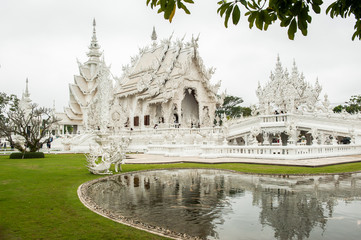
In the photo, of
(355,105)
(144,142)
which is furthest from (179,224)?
(355,105)

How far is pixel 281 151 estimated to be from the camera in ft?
47.9

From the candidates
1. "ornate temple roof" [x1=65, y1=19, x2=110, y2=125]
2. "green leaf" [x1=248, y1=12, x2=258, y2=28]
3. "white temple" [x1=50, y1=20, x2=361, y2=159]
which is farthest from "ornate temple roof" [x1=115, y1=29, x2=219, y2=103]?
"green leaf" [x1=248, y1=12, x2=258, y2=28]

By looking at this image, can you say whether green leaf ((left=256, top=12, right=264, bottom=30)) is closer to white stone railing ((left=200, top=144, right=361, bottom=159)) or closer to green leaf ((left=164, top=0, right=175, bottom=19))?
green leaf ((left=164, top=0, right=175, bottom=19))

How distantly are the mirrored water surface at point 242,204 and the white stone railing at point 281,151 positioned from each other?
4.34 m

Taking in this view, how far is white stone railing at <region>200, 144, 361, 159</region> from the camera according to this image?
14.5 m

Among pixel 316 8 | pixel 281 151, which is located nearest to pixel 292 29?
pixel 316 8

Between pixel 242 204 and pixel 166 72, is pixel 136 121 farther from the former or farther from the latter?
pixel 242 204

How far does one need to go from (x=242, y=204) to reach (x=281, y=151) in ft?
30.0

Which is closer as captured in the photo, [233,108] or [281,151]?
[281,151]

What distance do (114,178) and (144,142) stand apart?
16.1 metres

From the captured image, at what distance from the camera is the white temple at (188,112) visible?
68.2ft

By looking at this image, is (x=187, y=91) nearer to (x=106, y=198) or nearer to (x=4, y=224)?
(x=106, y=198)

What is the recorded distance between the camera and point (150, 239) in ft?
13.1

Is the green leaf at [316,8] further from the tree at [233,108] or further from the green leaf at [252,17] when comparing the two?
the tree at [233,108]
